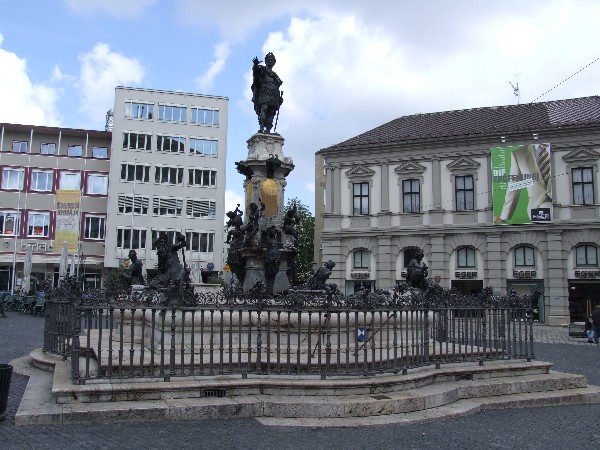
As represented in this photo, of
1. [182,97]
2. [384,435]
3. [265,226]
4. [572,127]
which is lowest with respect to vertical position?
[384,435]

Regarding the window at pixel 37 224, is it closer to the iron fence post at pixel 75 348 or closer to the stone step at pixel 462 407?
the iron fence post at pixel 75 348

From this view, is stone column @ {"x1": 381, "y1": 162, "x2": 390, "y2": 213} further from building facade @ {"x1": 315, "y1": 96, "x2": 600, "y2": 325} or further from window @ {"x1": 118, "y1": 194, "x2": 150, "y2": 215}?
window @ {"x1": 118, "y1": 194, "x2": 150, "y2": 215}

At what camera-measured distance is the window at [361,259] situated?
41.1 meters

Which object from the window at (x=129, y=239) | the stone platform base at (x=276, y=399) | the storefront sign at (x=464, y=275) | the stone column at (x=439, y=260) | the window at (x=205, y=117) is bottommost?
the stone platform base at (x=276, y=399)

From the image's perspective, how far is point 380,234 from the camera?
40.5 meters

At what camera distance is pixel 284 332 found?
35.5 feet

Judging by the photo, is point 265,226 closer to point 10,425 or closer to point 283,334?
point 283,334

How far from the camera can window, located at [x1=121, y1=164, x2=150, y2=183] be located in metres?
53.3

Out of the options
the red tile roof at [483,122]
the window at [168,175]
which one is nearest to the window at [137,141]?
the window at [168,175]

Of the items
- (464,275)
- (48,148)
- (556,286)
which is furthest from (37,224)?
(556,286)

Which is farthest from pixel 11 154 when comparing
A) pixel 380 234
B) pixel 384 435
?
pixel 384 435

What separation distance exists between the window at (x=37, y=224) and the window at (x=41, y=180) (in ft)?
7.39

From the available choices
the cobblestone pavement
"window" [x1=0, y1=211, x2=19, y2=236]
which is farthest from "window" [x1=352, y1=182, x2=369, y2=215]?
the cobblestone pavement

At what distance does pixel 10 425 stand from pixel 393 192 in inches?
1382
